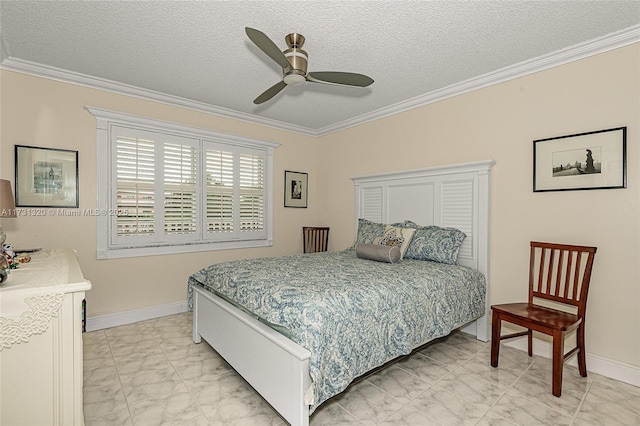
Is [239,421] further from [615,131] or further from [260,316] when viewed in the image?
[615,131]

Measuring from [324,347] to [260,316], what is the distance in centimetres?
56

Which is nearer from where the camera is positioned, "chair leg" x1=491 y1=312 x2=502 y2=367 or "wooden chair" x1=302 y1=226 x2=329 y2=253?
"chair leg" x1=491 y1=312 x2=502 y2=367

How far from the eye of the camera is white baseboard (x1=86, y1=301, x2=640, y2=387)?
2368 mm

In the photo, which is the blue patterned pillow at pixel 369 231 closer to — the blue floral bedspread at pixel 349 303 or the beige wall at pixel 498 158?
the blue floral bedspread at pixel 349 303

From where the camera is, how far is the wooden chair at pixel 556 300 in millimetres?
2174

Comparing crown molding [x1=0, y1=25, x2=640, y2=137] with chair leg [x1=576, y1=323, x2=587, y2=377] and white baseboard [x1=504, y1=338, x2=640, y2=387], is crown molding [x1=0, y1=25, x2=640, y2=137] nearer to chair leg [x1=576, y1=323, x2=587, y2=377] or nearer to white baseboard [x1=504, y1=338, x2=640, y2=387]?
chair leg [x1=576, y1=323, x2=587, y2=377]

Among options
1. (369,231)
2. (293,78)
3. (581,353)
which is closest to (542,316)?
(581,353)

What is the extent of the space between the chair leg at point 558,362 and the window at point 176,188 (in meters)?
3.60

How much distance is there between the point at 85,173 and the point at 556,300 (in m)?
4.68

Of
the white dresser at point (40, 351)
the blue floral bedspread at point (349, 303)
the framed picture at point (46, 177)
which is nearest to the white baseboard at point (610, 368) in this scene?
the blue floral bedspread at point (349, 303)

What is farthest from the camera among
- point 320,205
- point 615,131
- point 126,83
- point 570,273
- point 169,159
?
point 320,205

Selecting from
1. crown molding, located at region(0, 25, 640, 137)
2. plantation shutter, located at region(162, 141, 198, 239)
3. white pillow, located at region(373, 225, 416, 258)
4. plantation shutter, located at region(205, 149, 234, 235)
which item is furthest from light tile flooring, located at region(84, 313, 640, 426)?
crown molding, located at region(0, 25, 640, 137)

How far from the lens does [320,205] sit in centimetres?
531

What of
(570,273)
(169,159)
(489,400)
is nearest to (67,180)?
(169,159)
